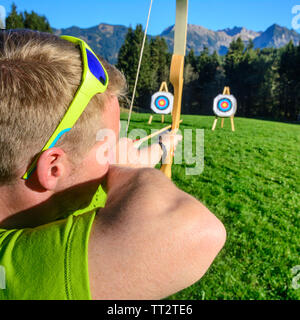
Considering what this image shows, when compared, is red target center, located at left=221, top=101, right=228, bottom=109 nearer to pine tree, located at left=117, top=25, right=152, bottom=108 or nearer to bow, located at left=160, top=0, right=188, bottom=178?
bow, located at left=160, top=0, right=188, bottom=178

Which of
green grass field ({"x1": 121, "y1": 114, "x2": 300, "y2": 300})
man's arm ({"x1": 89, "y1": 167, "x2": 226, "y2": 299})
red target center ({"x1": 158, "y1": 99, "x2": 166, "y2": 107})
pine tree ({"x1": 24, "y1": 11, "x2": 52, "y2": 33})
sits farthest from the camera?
pine tree ({"x1": 24, "y1": 11, "x2": 52, "y2": 33})

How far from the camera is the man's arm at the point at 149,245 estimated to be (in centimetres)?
41

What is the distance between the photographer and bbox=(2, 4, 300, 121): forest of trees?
861 inches

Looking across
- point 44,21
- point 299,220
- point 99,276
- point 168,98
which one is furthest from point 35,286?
point 44,21

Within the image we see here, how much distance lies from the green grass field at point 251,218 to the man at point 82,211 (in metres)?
1.09

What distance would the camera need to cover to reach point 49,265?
42 centimetres

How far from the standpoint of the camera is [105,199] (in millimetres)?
530

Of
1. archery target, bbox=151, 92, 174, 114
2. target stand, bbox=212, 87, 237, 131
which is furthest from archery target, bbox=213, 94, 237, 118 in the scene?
archery target, bbox=151, 92, 174, 114

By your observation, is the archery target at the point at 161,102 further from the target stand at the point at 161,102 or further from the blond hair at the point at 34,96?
the blond hair at the point at 34,96

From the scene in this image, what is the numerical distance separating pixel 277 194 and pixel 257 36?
704ft

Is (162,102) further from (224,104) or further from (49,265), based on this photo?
(49,265)

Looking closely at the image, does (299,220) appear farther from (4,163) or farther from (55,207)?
(4,163)

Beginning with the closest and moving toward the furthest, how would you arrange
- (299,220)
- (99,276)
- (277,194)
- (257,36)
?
(99,276), (299,220), (277,194), (257,36)

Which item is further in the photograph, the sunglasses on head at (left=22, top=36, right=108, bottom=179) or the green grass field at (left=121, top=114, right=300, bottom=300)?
the green grass field at (left=121, top=114, right=300, bottom=300)
